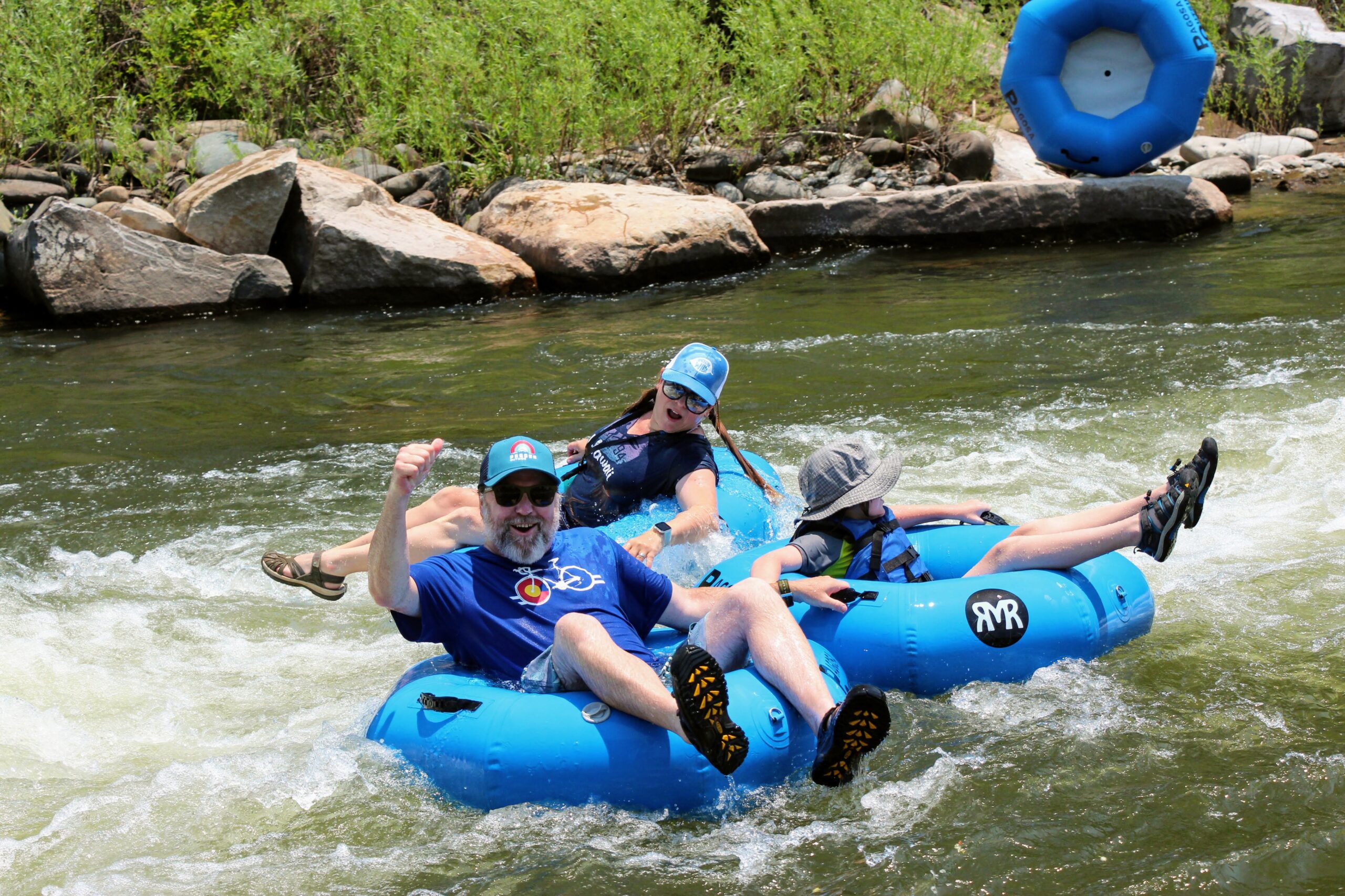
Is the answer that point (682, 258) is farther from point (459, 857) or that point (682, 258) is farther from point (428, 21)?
point (459, 857)

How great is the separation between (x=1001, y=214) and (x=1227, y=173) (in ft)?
12.2

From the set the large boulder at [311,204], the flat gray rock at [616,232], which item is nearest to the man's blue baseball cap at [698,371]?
the flat gray rock at [616,232]

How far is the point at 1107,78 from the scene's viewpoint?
13.6 m

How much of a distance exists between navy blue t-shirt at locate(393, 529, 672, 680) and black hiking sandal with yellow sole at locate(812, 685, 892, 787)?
25.3 inches

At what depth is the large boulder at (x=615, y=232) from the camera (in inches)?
460

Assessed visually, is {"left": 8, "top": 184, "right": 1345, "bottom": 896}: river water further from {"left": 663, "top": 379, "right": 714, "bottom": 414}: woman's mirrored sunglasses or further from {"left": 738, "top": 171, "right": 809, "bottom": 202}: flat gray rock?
{"left": 738, "top": 171, "right": 809, "bottom": 202}: flat gray rock

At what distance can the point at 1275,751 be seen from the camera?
12.1 feet

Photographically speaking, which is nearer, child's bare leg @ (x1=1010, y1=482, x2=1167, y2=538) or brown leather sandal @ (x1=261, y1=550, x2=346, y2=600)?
child's bare leg @ (x1=1010, y1=482, x2=1167, y2=538)

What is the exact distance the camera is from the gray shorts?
3.74 meters

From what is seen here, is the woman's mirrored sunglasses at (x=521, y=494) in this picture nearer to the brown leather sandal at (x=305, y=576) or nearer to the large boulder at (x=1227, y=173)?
the brown leather sandal at (x=305, y=576)

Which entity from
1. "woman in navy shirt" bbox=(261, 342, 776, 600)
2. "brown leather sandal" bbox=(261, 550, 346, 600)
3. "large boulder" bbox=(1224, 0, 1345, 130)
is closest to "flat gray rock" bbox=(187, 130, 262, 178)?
"woman in navy shirt" bbox=(261, 342, 776, 600)

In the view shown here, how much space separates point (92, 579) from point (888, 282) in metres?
7.66

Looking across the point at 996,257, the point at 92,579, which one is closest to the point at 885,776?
the point at 92,579

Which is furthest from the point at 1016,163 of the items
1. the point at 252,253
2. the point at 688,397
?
the point at 688,397
